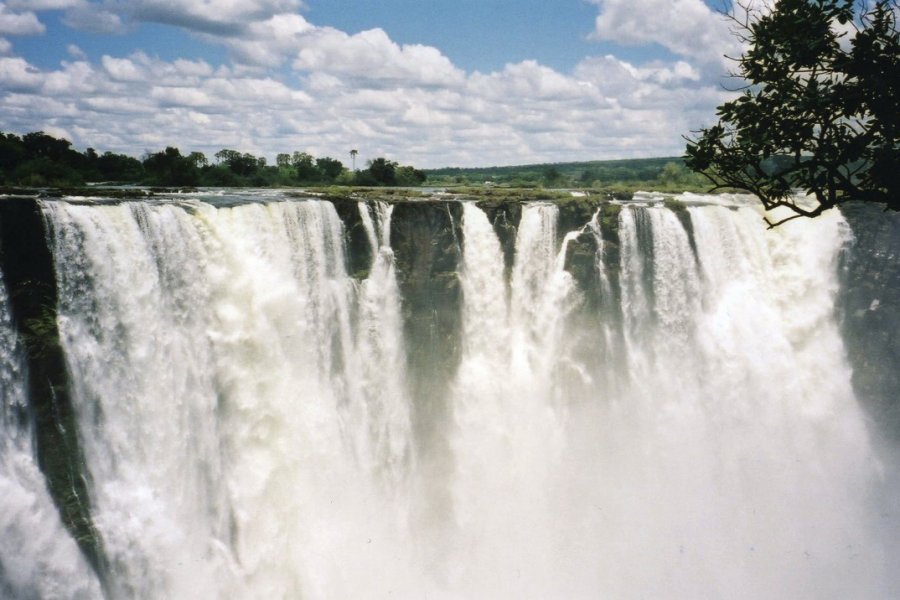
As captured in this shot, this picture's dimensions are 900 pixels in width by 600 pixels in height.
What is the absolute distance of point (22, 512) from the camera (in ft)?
36.2

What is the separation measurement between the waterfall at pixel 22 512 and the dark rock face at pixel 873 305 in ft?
58.5

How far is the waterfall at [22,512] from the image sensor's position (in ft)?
35.8

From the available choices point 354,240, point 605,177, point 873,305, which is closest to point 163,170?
point 354,240

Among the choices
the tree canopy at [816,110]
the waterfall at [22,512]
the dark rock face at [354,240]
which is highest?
the tree canopy at [816,110]

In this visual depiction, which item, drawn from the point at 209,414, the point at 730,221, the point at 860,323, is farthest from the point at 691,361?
the point at 209,414

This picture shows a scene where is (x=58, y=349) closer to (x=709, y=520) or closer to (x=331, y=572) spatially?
(x=331, y=572)

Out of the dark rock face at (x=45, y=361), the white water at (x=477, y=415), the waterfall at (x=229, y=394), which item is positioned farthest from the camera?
the white water at (x=477, y=415)

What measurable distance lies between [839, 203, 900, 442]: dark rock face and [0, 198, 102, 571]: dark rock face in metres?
17.4

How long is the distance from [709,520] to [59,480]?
1281 cm

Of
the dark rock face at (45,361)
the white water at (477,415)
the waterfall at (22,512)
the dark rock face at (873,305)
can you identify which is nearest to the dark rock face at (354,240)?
the white water at (477,415)

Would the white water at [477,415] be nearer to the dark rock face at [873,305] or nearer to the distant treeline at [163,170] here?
the dark rock face at [873,305]

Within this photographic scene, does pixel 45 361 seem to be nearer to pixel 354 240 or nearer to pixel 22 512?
pixel 22 512

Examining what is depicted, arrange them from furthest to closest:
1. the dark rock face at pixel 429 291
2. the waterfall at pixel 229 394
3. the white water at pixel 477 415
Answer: the dark rock face at pixel 429 291
the white water at pixel 477 415
the waterfall at pixel 229 394

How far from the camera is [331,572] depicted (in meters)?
13.5
